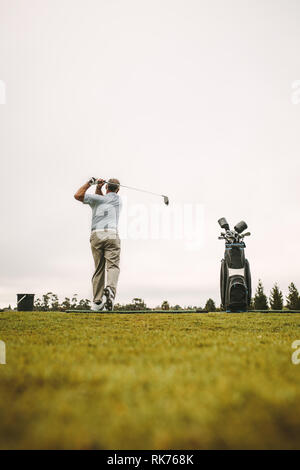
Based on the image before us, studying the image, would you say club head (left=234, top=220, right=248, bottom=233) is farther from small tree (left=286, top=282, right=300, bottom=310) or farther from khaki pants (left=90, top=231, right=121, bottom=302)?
small tree (left=286, top=282, right=300, bottom=310)

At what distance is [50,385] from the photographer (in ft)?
5.76

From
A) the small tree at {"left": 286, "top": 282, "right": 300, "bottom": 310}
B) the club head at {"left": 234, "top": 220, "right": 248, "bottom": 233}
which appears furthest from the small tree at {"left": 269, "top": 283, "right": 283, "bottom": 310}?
the club head at {"left": 234, "top": 220, "right": 248, "bottom": 233}

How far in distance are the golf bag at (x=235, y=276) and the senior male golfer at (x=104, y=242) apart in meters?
2.77

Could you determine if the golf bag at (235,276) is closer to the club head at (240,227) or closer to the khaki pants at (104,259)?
the club head at (240,227)

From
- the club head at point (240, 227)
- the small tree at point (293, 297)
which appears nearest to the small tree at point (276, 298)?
the small tree at point (293, 297)

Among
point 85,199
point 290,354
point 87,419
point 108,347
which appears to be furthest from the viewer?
Answer: point 85,199

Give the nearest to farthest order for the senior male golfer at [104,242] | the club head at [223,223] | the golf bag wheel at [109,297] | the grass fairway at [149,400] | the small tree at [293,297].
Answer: the grass fairway at [149,400]
the golf bag wheel at [109,297]
the senior male golfer at [104,242]
the club head at [223,223]
the small tree at [293,297]

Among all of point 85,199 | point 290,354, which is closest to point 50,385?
point 290,354

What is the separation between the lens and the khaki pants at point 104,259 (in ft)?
24.2

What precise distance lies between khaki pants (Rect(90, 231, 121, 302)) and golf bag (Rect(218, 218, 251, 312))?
2773 mm

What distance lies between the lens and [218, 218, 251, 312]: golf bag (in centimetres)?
789
